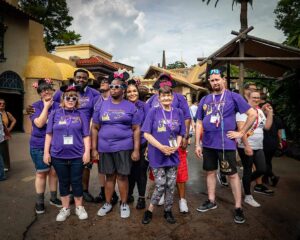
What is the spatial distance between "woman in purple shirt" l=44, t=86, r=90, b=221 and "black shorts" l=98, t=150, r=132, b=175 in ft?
0.82

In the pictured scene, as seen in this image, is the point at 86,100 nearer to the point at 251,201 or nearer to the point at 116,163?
the point at 116,163

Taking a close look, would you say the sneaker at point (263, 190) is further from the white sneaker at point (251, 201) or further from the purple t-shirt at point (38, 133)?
the purple t-shirt at point (38, 133)

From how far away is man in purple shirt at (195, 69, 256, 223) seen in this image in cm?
392

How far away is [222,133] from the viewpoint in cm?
399

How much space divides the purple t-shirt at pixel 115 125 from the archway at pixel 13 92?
13.2m

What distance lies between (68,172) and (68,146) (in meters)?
0.41

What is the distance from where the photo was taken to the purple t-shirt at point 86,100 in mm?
4546

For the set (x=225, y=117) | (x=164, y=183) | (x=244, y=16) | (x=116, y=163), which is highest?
(x=244, y=16)

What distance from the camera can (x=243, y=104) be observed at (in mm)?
3963

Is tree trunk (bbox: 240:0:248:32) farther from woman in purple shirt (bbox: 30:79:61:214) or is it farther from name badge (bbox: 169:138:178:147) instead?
woman in purple shirt (bbox: 30:79:61:214)

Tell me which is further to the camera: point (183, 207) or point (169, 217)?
point (183, 207)

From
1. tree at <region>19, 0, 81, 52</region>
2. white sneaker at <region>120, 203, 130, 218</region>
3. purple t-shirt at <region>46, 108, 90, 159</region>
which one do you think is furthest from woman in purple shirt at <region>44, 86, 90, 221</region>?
tree at <region>19, 0, 81, 52</region>

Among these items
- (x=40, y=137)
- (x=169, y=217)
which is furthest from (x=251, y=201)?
(x=40, y=137)

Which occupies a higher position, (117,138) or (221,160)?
(117,138)
